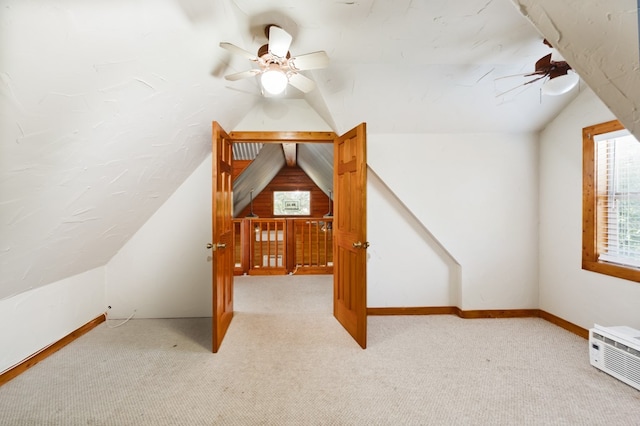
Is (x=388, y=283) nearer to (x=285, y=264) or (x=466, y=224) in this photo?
(x=466, y=224)

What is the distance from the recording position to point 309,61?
174 centimetres

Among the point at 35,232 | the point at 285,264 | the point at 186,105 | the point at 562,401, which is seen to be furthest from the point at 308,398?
the point at 285,264

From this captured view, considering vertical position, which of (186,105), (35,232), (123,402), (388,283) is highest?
(186,105)

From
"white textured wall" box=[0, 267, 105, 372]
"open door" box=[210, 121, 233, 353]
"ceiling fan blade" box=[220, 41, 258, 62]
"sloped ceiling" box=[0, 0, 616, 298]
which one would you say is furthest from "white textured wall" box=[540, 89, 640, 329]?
"white textured wall" box=[0, 267, 105, 372]

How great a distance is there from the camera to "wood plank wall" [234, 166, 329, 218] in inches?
358

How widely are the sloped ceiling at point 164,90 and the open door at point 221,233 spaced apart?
0.28 m

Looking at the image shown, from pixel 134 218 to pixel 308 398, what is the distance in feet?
7.23

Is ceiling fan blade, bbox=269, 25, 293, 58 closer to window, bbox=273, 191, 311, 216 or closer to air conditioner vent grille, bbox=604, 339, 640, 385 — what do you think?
air conditioner vent grille, bbox=604, 339, 640, 385

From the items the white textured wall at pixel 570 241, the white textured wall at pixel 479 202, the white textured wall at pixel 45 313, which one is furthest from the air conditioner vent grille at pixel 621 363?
the white textured wall at pixel 45 313

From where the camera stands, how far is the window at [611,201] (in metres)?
2.17

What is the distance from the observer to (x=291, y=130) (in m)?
2.97

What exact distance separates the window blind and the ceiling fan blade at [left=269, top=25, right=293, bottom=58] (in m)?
2.64

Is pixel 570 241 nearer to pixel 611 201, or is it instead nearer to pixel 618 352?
pixel 611 201

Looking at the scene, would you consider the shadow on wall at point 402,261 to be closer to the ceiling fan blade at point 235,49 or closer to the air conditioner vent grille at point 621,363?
the air conditioner vent grille at point 621,363
